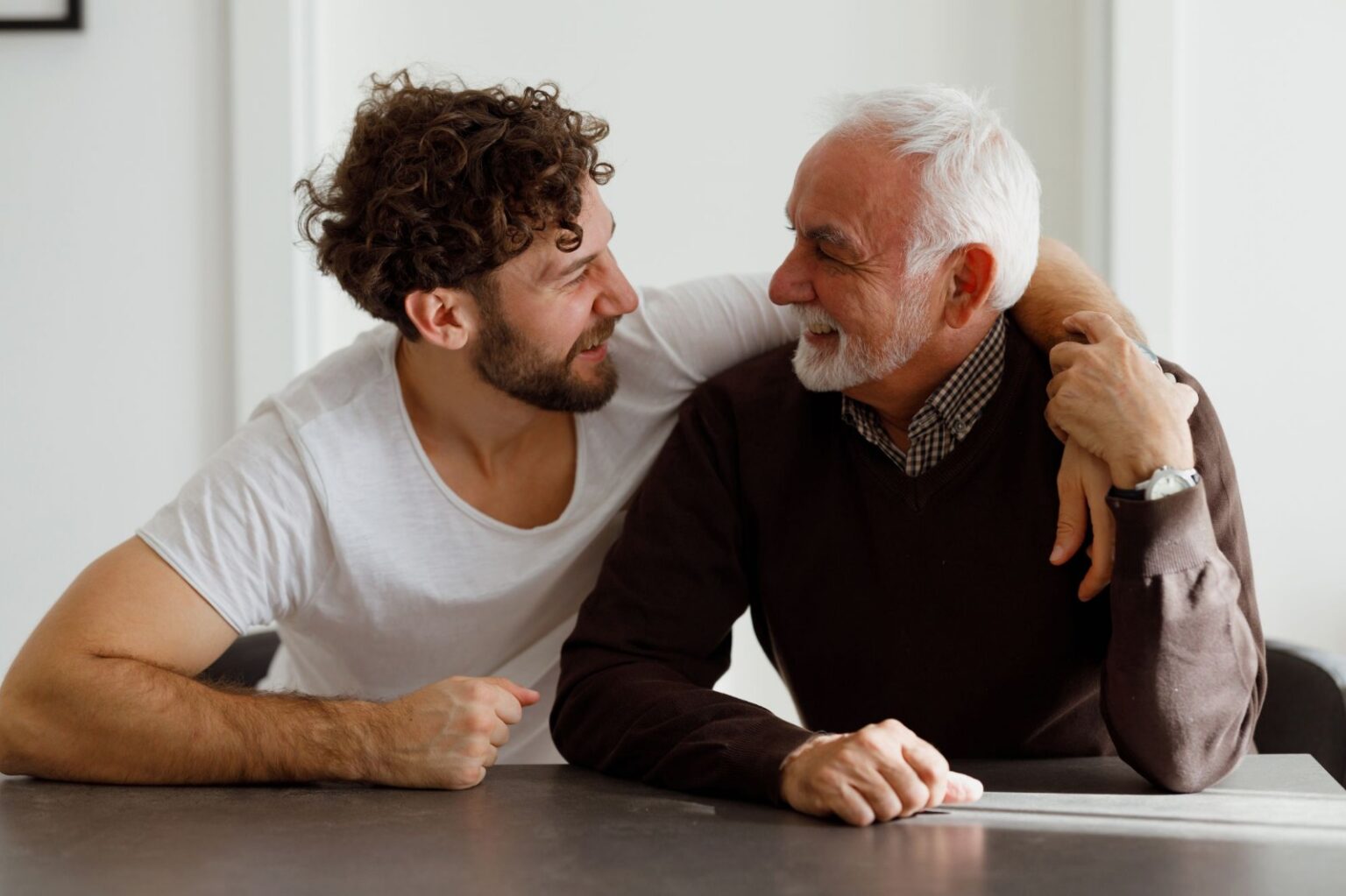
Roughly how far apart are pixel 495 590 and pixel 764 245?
1077 millimetres

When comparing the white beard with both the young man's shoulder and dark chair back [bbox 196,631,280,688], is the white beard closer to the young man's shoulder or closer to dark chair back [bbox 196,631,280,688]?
the young man's shoulder

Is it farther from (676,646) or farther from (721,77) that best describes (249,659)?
(721,77)

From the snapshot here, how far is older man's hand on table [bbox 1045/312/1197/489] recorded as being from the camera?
1456 millimetres

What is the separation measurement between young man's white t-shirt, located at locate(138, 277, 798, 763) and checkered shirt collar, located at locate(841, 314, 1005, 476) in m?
0.33

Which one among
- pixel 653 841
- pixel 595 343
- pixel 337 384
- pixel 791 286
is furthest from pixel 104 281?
pixel 653 841

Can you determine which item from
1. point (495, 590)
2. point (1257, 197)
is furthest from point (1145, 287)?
point (495, 590)

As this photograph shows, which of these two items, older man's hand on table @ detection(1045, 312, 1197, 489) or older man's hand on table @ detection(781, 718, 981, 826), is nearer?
older man's hand on table @ detection(781, 718, 981, 826)

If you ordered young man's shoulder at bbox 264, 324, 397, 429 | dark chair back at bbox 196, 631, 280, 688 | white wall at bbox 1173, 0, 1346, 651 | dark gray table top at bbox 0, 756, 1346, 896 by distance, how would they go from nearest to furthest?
dark gray table top at bbox 0, 756, 1346, 896
young man's shoulder at bbox 264, 324, 397, 429
dark chair back at bbox 196, 631, 280, 688
white wall at bbox 1173, 0, 1346, 651

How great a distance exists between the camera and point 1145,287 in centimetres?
255

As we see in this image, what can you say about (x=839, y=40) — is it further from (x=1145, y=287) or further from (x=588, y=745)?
(x=588, y=745)

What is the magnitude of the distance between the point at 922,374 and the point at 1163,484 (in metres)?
0.40

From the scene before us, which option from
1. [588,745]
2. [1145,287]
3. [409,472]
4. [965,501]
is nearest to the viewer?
[588,745]

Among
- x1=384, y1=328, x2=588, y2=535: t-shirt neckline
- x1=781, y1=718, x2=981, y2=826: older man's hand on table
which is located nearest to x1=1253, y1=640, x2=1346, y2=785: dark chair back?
x1=781, y1=718, x2=981, y2=826: older man's hand on table

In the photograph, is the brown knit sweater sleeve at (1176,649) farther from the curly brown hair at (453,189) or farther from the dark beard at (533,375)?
the curly brown hair at (453,189)
